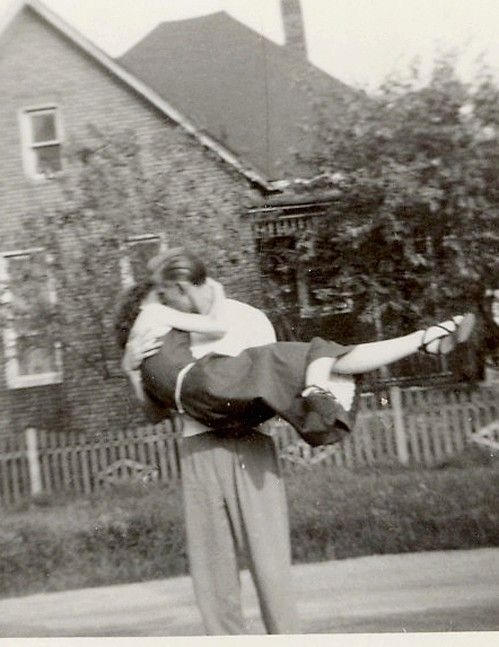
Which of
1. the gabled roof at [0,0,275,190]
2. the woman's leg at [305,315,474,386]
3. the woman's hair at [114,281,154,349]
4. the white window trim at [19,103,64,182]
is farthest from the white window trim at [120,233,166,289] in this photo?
the woman's leg at [305,315,474,386]

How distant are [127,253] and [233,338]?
2.02 m

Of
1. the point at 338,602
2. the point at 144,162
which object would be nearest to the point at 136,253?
the point at 144,162

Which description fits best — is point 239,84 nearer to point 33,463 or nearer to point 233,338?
point 233,338

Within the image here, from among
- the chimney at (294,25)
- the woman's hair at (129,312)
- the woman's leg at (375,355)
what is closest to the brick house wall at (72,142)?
the chimney at (294,25)

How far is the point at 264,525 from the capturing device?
210cm

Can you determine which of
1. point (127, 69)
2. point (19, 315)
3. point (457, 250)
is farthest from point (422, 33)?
point (19, 315)

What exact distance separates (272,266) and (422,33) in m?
1.03

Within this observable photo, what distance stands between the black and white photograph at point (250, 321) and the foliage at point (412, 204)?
12 mm

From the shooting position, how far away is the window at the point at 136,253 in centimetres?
382

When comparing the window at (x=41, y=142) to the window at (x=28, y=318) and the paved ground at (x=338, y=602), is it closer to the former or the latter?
the window at (x=28, y=318)

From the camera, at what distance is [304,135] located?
11.8 ft

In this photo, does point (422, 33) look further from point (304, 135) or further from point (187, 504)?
point (187, 504)

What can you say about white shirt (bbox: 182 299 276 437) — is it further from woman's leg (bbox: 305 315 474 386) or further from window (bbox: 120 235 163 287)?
window (bbox: 120 235 163 287)

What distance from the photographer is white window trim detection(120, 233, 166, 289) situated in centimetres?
389
